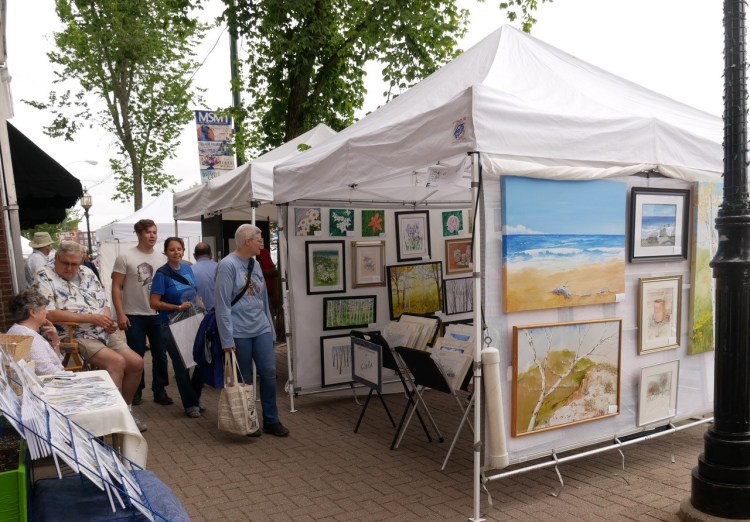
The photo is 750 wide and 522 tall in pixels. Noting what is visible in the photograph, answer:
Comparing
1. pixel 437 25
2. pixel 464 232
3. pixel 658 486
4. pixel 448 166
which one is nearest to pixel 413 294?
pixel 464 232

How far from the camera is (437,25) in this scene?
11.4 metres

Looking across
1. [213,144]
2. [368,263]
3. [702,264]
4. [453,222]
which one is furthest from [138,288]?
[702,264]

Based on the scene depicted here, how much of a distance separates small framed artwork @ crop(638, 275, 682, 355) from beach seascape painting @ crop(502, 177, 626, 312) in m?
0.30

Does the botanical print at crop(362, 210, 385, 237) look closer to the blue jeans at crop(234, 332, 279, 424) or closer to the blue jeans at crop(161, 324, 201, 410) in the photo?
the blue jeans at crop(234, 332, 279, 424)

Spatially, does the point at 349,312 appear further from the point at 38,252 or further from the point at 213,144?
the point at 213,144

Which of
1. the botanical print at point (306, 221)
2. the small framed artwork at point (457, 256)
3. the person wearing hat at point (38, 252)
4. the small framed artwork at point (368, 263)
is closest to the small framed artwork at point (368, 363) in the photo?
the small framed artwork at point (368, 263)

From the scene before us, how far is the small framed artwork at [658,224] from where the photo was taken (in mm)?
4453

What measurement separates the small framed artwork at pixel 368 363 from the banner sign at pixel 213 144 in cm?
498

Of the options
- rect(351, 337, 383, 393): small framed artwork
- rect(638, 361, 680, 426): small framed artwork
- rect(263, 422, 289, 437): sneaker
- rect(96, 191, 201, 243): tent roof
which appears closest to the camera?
rect(638, 361, 680, 426): small framed artwork

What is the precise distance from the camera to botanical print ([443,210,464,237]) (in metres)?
7.29

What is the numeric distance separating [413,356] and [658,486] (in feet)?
6.19

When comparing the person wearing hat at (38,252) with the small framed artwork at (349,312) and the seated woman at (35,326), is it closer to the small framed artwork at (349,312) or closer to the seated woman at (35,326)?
the small framed artwork at (349,312)

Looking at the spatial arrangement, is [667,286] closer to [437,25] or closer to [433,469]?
[433,469]

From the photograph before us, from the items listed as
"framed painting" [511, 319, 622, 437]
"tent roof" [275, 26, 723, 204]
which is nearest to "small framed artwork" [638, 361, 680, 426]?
"framed painting" [511, 319, 622, 437]
